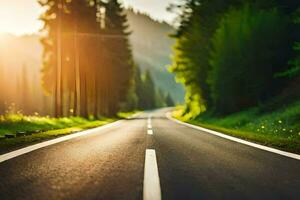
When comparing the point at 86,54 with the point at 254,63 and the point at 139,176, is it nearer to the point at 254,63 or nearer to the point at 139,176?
the point at 254,63

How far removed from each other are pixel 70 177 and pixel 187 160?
2.54m

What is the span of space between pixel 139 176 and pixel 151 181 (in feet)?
1.31

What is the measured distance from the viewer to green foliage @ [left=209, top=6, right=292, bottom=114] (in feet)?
87.8

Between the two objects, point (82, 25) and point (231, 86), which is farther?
point (82, 25)

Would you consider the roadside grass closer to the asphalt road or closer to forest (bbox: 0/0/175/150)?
the asphalt road

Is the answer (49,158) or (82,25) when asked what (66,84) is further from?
(49,158)

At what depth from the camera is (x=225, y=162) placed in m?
6.79

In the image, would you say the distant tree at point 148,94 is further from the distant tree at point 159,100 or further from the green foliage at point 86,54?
the green foliage at point 86,54

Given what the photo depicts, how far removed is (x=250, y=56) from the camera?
26.8 metres

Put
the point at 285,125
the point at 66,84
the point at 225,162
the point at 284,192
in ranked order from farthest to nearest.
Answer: the point at 66,84 < the point at 285,125 < the point at 225,162 < the point at 284,192

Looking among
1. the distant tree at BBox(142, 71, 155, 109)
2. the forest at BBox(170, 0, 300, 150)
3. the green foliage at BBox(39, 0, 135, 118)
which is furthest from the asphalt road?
the distant tree at BBox(142, 71, 155, 109)

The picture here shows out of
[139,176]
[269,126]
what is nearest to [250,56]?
[269,126]

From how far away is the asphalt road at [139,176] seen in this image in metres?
4.30

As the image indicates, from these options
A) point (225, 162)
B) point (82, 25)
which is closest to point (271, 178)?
point (225, 162)
